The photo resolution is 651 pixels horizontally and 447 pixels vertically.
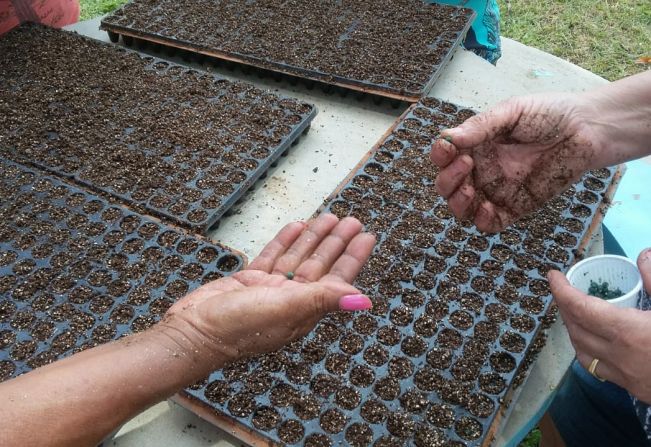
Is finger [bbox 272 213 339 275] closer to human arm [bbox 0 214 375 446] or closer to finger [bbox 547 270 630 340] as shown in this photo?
human arm [bbox 0 214 375 446]

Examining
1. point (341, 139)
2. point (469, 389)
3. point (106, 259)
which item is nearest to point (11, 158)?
point (106, 259)

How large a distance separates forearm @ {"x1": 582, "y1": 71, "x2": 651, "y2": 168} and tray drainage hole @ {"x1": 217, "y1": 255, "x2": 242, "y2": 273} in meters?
1.30

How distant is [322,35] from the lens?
2957mm

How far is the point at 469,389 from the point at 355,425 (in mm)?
359

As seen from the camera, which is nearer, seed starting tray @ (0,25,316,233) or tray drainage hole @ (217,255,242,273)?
tray drainage hole @ (217,255,242,273)

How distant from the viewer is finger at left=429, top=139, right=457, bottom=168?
173 cm

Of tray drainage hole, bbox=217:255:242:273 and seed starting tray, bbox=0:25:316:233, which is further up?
seed starting tray, bbox=0:25:316:233

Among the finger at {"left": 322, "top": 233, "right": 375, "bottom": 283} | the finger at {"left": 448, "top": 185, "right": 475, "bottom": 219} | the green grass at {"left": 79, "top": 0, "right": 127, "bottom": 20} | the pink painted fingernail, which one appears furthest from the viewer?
the green grass at {"left": 79, "top": 0, "right": 127, "bottom": 20}

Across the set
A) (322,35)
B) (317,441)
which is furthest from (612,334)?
(322,35)

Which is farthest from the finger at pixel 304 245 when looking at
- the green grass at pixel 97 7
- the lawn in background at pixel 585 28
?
the green grass at pixel 97 7

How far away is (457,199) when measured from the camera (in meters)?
1.87

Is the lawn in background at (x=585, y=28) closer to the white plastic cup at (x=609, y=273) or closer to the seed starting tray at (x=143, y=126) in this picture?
the seed starting tray at (x=143, y=126)

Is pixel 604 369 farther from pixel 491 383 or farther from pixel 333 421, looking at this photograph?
pixel 333 421

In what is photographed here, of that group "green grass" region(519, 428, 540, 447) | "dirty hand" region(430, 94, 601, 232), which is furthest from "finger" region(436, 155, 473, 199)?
"green grass" region(519, 428, 540, 447)
